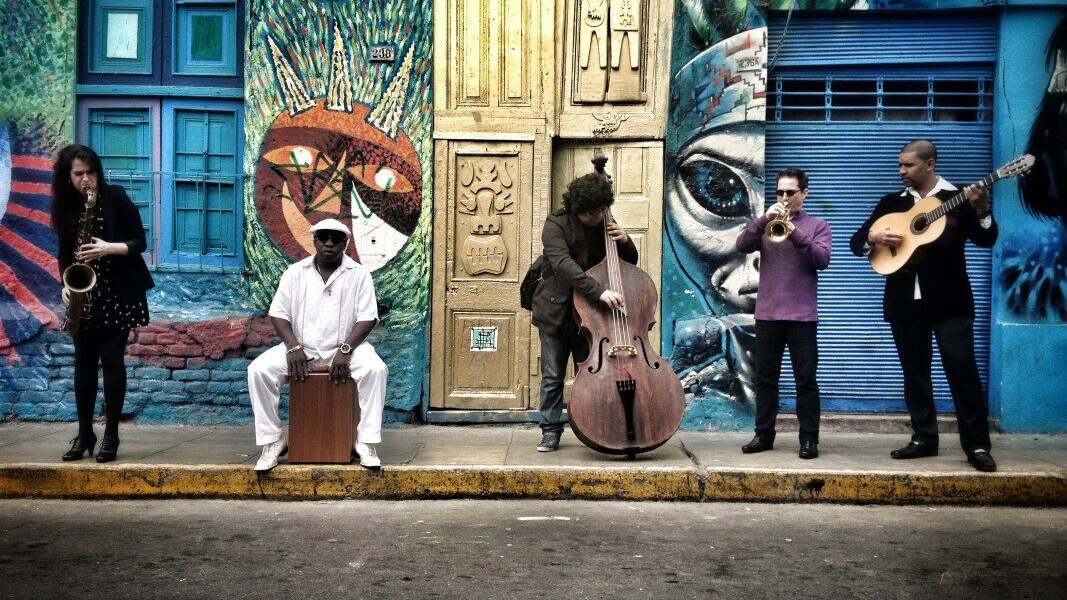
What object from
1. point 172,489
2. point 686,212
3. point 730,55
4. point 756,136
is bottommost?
point 172,489

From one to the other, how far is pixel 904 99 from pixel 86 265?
6.33 m

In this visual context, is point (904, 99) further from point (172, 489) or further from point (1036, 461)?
point (172, 489)

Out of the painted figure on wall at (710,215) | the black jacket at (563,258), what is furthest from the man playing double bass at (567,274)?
the painted figure on wall at (710,215)

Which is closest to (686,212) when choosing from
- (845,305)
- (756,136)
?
(756,136)

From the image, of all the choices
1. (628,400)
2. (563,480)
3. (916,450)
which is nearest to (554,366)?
(628,400)

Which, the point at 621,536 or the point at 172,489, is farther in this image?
the point at 172,489

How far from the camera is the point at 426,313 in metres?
8.38

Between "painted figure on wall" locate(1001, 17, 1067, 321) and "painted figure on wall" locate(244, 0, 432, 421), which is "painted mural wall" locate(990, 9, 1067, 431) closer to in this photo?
"painted figure on wall" locate(1001, 17, 1067, 321)

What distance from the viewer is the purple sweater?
6828 millimetres

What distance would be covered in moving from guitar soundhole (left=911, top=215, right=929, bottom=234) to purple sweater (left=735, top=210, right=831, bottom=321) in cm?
53

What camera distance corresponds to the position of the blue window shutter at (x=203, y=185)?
8.58 meters

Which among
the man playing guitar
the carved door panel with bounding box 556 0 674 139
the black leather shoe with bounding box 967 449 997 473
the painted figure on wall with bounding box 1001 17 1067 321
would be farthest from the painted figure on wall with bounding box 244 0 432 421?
the painted figure on wall with bounding box 1001 17 1067 321

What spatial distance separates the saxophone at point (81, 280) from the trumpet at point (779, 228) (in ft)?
14.0

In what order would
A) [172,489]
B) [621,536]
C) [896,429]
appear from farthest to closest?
[896,429] < [172,489] < [621,536]
